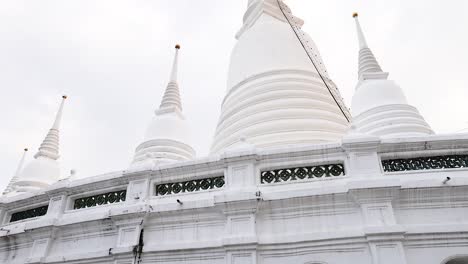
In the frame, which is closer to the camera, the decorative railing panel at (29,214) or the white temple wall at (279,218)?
the white temple wall at (279,218)

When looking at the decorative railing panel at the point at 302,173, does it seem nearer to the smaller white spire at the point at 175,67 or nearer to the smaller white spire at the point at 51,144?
the smaller white spire at the point at 175,67

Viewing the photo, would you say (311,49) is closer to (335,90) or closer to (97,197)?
(335,90)

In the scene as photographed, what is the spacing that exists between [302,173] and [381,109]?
4.75m

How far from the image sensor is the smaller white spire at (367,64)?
12.7 meters

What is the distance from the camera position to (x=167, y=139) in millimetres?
12469

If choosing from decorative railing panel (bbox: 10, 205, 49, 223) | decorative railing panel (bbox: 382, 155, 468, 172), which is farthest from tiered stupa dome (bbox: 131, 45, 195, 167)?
decorative railing panel (bbox: 382, 155, 468, 172)

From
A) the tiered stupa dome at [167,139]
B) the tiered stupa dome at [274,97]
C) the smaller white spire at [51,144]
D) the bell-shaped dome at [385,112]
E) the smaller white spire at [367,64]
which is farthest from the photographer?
the smaller white spire at [51,144]

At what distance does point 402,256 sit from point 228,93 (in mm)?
10274

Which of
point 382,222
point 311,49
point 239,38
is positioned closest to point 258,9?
point 239,38

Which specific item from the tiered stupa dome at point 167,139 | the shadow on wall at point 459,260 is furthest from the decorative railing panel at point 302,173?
the tiered stupa dome at point 167,139

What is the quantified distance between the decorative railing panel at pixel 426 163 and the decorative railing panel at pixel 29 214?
8.41m

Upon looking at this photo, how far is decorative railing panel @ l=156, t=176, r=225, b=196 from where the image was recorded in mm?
7992

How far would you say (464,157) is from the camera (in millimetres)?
7512

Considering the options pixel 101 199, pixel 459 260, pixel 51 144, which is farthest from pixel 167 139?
pixel 459 260
